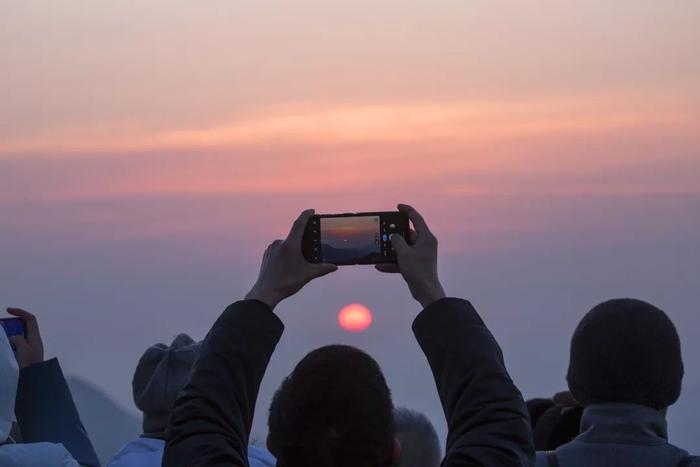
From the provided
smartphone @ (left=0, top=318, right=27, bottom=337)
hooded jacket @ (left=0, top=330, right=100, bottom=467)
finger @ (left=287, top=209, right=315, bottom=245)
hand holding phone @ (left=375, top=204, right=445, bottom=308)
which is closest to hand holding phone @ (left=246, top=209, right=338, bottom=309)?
finger @ (left=287, top=209, right=315, bottom=245)

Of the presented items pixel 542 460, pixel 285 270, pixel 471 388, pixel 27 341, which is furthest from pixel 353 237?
pixel 27 341

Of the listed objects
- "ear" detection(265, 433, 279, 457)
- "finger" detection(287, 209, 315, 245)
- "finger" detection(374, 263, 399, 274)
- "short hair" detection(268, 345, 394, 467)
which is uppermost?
"finger" detection(287, 209, 315, 245)

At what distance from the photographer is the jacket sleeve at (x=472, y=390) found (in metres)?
2.99

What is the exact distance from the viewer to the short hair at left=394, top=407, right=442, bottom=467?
4.75m

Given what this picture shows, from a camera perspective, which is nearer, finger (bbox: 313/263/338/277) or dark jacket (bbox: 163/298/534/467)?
dark jacket (bbox: 163/298/534/467)

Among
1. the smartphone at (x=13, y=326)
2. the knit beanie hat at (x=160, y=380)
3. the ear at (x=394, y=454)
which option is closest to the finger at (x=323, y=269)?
the ear at (x=394, y=454)

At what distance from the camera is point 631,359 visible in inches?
160

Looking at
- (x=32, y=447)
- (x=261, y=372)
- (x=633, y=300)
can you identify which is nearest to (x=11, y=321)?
(x=32, y=447)

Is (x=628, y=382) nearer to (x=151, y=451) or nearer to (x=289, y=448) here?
(x=289, y=448)

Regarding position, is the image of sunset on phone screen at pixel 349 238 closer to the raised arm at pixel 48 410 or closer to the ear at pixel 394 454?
the ear at pixel 394 454

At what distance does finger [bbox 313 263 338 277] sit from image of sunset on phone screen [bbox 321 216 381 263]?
0.46 feet

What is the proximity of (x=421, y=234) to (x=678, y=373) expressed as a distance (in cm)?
119

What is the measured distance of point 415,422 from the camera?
4.84 metres

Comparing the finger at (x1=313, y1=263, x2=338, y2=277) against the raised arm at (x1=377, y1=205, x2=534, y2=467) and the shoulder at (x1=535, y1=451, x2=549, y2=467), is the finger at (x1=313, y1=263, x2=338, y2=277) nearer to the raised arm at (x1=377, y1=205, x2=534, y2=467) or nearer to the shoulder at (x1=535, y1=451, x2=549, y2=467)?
the raised arm at (x1=377, y1=205, x2=534, y2=467)
